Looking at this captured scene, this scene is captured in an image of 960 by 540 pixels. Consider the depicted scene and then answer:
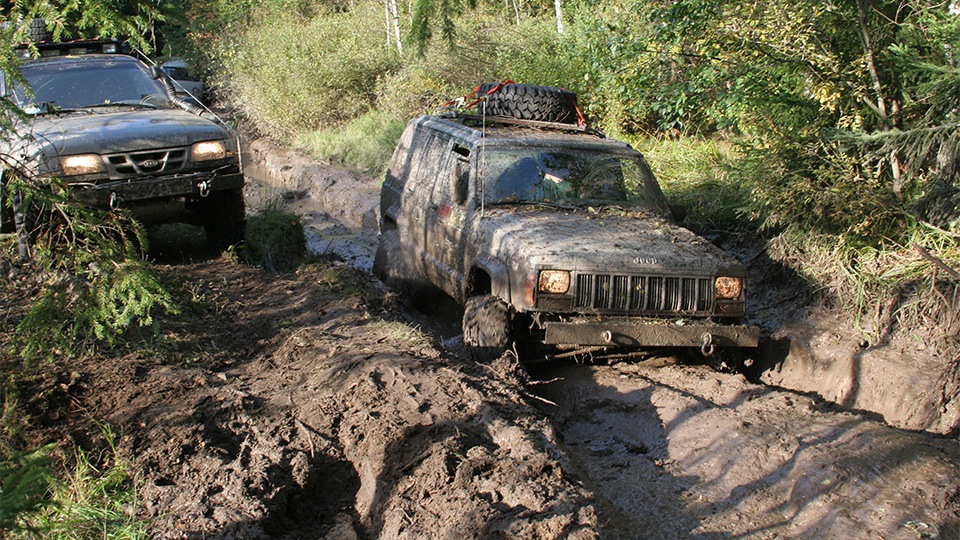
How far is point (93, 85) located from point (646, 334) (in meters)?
6.00

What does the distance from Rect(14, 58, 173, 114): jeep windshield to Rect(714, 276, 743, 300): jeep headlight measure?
5739 mm

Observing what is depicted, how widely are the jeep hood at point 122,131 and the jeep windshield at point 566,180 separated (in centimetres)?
280

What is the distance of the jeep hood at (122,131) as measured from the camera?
7.31 meters

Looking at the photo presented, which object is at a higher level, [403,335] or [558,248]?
[558,248]

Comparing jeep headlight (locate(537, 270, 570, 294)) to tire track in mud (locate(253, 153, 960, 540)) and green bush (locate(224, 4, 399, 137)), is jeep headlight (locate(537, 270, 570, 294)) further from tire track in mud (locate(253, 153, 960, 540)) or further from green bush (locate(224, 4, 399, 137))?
green bush (locate(224, 4, 399, 137))

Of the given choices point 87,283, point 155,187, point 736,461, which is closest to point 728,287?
point 736,461

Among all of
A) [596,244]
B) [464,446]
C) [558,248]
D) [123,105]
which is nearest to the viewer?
[464,446]

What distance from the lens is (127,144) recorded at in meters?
7.48

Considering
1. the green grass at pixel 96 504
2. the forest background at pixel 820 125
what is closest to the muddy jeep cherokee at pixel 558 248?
the forest background at pixel 820 125

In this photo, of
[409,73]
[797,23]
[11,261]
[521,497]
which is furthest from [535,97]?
[409,73]

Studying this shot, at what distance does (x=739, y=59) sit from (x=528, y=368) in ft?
11.6

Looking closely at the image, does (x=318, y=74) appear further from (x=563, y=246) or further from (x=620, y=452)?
(x=620, y=452)

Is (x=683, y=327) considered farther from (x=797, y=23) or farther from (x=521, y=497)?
(x=797, y=23)

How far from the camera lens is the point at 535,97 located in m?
8.20
